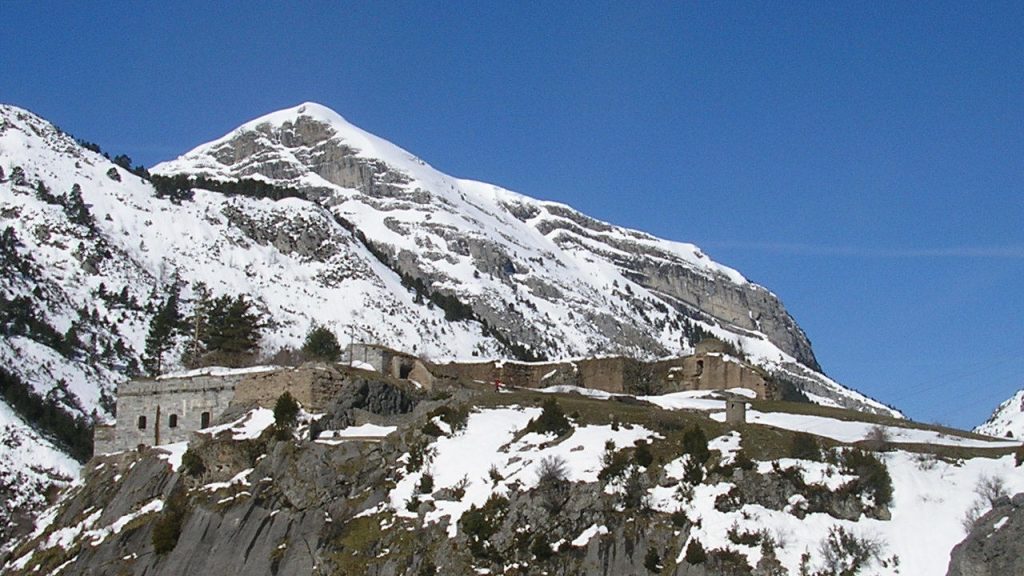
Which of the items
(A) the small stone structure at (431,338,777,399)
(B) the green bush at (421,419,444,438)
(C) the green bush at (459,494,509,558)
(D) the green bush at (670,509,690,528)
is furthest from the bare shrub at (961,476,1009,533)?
Answer: (A) the small stone structure at (431,338,777,399)

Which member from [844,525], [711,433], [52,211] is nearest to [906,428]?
[711,433]

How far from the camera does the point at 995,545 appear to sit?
3409cm

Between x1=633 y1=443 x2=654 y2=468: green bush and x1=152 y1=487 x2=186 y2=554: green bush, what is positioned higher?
x1=633 y1=443 x2=654 y2=468: green bush

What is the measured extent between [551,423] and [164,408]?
2290 cm

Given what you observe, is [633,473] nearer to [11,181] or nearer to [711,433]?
[711,433]

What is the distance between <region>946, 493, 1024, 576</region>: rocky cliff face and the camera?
33.6 metres

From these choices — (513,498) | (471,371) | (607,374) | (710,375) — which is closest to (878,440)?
(513,498)

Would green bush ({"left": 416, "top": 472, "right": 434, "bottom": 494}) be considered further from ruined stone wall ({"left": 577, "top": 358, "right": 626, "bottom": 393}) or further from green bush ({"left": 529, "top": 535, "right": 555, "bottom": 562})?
ruined stone wall ({"left": 577, "top": 358, "right": 626, "bottom": 393})

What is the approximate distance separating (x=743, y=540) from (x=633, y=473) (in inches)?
210

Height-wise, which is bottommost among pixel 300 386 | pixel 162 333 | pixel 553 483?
pixel 553 483

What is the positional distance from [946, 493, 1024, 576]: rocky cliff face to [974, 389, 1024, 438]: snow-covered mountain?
57363 millimetres

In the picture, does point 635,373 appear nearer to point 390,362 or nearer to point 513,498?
point 390,362

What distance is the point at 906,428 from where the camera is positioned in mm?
52656

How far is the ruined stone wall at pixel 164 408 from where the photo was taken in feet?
192
